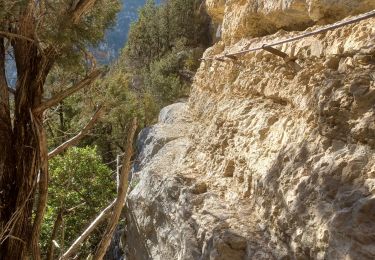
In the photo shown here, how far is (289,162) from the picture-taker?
3723 millimetres

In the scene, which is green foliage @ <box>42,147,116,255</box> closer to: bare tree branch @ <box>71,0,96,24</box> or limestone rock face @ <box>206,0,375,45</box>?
limestone rock face @ <box>206,0,375,45</box>

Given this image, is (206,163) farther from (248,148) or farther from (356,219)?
(356,219)

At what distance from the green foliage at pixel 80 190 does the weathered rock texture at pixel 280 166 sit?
3598 mm

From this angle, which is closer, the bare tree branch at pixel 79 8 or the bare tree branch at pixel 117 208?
the bare tree branch at pixel 79 8

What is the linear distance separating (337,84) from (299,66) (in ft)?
3.44

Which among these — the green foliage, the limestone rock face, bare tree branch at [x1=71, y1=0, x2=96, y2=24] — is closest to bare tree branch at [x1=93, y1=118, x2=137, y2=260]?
bare tree branch at [x1=71, y1=0, x2=96, y2=24]

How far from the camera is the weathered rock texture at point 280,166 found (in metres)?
2.94

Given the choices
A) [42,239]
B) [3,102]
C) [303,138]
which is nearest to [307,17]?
[303,138]

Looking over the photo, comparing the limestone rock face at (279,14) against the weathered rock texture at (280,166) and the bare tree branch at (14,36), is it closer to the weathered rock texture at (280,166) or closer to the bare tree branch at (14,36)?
the weathered rock texture at (280,166)

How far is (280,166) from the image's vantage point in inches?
152

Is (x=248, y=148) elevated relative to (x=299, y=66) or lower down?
lower down

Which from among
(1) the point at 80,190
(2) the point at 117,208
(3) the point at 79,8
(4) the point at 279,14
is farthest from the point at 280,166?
(1) the point at 80,190

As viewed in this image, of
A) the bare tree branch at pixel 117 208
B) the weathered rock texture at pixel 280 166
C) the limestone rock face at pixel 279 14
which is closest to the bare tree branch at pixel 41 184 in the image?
the bare tree branch at pixel 117 208

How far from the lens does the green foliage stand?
1029 cm
